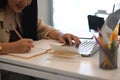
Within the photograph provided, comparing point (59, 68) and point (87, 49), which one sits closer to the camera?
point (59, 68)

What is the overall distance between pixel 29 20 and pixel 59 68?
2.71 ft

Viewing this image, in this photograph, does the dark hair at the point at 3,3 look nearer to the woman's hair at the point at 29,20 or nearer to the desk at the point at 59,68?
→ the woman's hair at the point at 29,20

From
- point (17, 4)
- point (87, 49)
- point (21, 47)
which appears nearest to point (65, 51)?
point (87, 49)

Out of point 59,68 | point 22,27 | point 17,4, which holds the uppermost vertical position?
point 17,4

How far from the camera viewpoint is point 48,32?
76.2 inches

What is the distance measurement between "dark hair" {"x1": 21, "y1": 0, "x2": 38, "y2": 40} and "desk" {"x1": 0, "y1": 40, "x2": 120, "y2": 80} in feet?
1.72

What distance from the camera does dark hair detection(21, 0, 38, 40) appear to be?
1.91m

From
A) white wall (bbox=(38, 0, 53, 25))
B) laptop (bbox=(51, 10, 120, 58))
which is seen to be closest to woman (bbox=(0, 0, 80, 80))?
laptop (bbox=(51, 10, 120, 58))

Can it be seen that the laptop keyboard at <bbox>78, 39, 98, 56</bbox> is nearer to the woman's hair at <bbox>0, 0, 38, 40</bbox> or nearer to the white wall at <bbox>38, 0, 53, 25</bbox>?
the woman's hair at <bbox>0, 0, 38, 40</bbox>

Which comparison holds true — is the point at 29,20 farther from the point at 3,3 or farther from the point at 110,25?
the point at 110,25

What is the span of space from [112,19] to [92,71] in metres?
0.34

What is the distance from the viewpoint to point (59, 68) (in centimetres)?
120

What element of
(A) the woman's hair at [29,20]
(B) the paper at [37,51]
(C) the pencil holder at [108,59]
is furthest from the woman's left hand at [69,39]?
(C) the pencil holder at [108,59]

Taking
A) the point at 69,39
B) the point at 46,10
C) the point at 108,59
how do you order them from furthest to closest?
the point at 46,10 → the point at 69,39 → the point at 108,59
